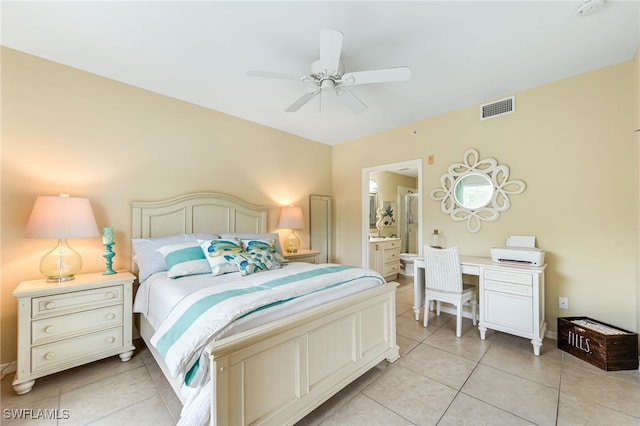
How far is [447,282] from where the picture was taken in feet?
9.46

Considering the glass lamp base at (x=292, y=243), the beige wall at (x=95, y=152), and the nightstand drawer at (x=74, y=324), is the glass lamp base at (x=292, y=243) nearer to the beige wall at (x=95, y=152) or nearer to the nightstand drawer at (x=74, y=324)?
the beige wall at (x=95, y=152)

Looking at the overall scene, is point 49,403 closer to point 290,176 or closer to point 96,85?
point 96,85

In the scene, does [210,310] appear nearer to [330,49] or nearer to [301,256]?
[330,49]

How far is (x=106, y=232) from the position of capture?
7.87 ft

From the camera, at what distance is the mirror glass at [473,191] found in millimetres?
3158

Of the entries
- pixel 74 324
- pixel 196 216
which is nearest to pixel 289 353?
pixel 74 324

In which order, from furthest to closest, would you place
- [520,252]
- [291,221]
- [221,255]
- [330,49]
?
1. [291,221]
2. [520,252]
3. [221,255]
4. [330,49]

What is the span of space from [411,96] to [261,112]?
1886mm

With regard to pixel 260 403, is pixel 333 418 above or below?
below

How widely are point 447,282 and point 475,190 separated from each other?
124 cm

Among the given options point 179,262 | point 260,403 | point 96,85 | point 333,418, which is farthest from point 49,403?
point 96,85

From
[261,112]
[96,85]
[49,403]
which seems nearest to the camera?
[49,403]

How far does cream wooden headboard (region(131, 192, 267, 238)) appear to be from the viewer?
275 cm

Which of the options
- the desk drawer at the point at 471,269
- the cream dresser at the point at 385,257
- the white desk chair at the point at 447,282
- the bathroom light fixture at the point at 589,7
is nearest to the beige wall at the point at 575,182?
the desk drawer at the point at 471,269
